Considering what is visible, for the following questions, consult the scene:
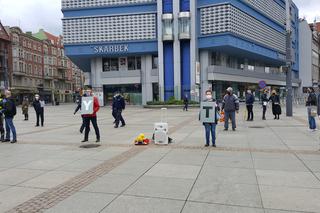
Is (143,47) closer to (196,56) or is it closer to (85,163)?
(196,56)

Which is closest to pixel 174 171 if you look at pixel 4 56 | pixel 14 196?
pixel 14 196

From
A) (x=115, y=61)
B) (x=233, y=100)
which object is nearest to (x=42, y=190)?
(x=233, y=100)

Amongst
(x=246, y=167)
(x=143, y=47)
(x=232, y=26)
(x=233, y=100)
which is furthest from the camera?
(x=143, y=47)

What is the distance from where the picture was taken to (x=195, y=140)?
11109mm

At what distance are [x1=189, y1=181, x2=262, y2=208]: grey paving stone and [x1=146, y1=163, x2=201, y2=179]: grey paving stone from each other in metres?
0.59

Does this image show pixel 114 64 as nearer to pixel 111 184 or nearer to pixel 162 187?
pixel 111 184

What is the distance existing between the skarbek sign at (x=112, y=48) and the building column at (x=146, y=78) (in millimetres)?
3372

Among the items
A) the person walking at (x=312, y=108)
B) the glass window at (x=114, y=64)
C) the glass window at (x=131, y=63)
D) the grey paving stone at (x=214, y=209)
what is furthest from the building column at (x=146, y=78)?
the grey paving stone at (x=214, y=209)

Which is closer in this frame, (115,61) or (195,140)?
(195,140)

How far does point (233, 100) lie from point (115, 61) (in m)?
37.3

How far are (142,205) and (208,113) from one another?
5.33 m

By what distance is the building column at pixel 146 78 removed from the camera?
4628cm

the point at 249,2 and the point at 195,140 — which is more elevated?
the point at 249,2

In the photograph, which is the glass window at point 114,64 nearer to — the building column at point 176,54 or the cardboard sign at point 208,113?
the building column at point 176,54
